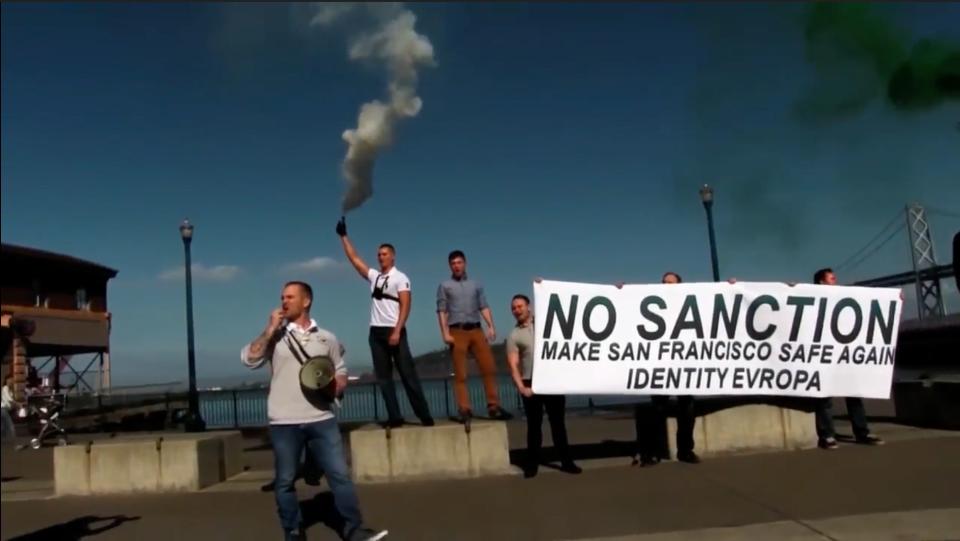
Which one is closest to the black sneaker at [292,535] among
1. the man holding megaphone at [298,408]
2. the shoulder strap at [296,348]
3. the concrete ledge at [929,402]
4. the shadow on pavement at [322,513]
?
the man holding megaphone at [298,408]

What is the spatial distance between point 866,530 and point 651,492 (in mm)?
1981

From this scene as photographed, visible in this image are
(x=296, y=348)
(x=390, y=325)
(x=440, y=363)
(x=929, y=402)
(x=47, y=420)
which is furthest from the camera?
→ (x=440, y=363)

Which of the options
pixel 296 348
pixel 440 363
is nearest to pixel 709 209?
pixel 440 363

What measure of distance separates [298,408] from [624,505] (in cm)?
273

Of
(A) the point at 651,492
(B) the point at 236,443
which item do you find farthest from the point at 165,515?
(A) the point at 651,492

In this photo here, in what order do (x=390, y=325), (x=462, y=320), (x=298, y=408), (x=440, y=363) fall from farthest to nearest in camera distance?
1. (x=440, y=363)
2. (x=462, y=320)
3. (x=390, y=325)
4. (x=298, y=408)

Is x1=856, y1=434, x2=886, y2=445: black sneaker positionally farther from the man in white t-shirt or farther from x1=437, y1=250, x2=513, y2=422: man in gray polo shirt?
the man in white t-shirt

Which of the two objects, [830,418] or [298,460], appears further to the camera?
[830,418]

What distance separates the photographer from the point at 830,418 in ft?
28.5

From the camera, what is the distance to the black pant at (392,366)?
7938 mm

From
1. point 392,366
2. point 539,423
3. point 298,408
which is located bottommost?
point 539,423

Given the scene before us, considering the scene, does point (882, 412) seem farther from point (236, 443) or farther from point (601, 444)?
point (236, 443)

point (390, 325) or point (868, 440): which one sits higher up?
point (390, 325)

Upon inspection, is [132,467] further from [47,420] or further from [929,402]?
[929,402]
